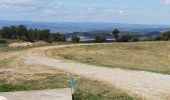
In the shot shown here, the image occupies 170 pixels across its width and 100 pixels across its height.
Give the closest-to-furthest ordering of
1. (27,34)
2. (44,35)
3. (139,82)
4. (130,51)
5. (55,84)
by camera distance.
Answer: (55,84)
(139,82)
(130,51)
(44,35)
(27,34)

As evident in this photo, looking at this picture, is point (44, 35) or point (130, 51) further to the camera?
point (44, 35)

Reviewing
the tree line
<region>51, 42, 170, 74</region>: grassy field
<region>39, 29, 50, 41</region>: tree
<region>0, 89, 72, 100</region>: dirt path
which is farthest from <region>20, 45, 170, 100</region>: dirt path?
the tree line

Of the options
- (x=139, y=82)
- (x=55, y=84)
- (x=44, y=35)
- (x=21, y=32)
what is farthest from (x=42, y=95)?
(x=21, y=32)

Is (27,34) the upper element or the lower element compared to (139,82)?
lower

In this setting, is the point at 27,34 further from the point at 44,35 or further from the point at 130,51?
the point at 130,51

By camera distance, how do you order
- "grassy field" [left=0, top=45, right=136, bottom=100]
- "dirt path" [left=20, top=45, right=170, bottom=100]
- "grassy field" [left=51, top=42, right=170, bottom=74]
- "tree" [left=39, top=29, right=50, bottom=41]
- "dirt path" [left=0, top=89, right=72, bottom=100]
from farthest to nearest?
"tree" [left=39, top=29, right=50, bottom=41] → "grassy field" [left=51, top=42, right=170, bottom=74] → "dirt path" [left=20, top=45, right=170, bottom=100] → "grassy field" [left=0, top=45, right=136, bottom=100] → "dirt path" [left=0, top=89, right=72, bottom=100]

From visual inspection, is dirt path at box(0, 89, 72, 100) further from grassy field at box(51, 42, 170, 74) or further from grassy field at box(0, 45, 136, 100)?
grassy field at box(51, 42, 170, 74)

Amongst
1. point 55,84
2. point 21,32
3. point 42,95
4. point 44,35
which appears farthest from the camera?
point 21,32

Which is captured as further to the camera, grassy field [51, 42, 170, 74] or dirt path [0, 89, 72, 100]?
grassy field [51, 42, 170, 74]

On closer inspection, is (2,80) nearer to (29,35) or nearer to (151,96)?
(151,96)

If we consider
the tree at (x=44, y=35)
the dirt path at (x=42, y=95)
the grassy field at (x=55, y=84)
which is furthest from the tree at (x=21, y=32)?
the dirt path at (x=42, y=95)

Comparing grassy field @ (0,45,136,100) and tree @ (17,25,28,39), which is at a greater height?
grassy field @ (0,45,136,100)

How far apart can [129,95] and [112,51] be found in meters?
27.2

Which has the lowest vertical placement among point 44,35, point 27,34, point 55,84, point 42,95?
point 44,35
